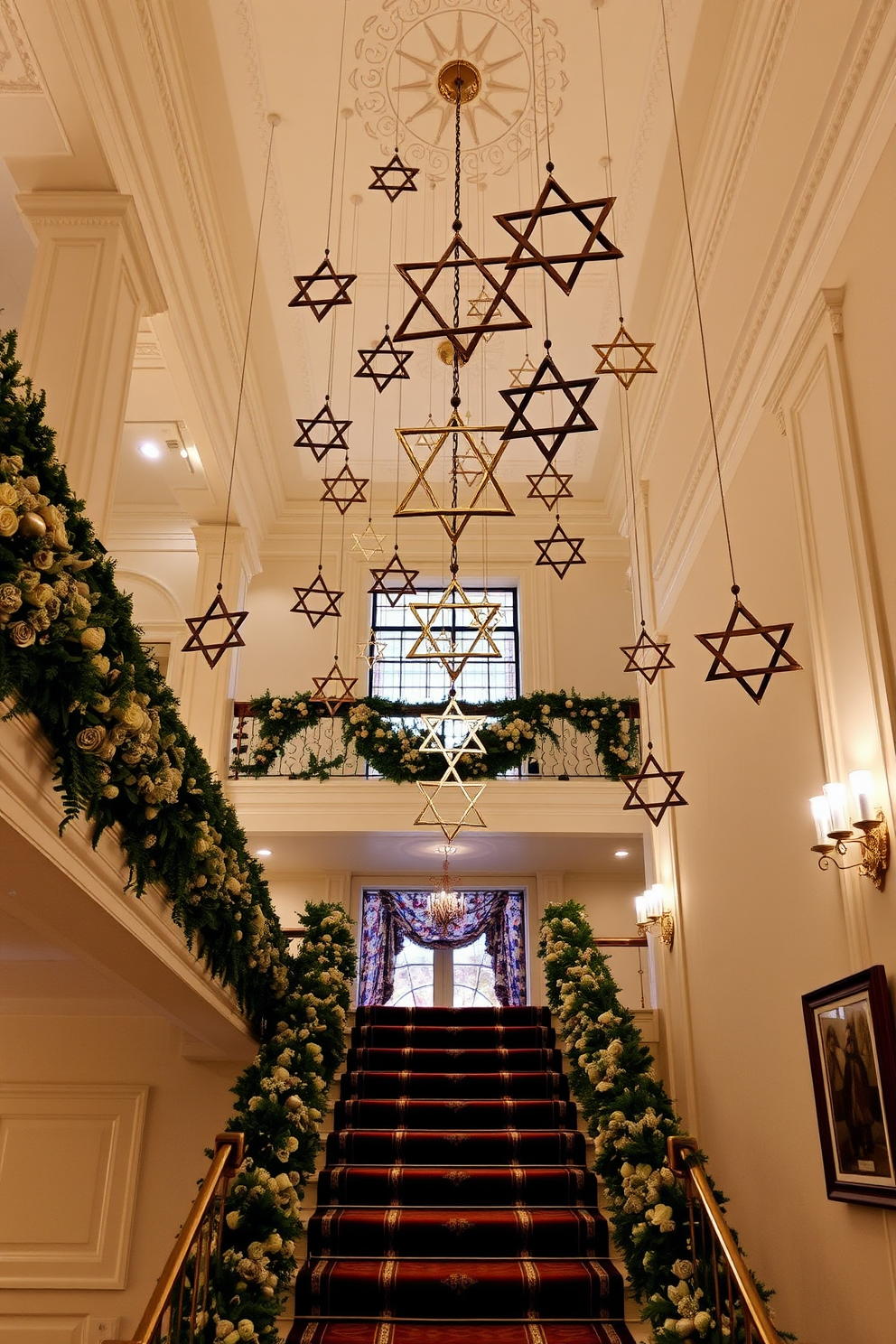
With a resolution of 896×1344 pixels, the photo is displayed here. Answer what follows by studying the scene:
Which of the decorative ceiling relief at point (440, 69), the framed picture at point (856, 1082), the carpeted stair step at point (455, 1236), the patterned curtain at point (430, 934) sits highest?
the decorative ceiling relief at point (440, 69)

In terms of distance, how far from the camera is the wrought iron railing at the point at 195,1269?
14.7 ft

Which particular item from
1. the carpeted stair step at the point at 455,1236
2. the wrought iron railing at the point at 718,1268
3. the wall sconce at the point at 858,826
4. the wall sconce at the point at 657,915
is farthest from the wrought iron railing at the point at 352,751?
the wall sconce at the point at 858,826

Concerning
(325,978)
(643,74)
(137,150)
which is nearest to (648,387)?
(643,74)

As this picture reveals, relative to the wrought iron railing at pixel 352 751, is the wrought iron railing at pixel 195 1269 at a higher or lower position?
lower

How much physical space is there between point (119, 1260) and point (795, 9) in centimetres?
1029

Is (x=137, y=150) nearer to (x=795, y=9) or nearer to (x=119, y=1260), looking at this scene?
(x=795, y=9)

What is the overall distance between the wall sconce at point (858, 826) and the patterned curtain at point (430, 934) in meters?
9.77

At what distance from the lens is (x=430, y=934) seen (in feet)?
48.6

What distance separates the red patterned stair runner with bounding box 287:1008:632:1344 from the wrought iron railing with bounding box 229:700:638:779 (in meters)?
3.82

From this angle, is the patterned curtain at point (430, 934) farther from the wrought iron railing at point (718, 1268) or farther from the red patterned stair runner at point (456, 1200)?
the wrought iron railing at point (718, 1268)

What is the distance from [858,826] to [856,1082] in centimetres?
126

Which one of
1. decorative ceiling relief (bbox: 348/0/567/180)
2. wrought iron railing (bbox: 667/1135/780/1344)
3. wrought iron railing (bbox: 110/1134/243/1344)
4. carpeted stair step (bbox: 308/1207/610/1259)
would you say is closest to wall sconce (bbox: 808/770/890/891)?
wrought iron railing (bbox: 667/1135/780/1344)

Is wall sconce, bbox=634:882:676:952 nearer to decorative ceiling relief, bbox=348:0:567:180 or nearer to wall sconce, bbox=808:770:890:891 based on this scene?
wall sconce, bbox=808:770:890:891

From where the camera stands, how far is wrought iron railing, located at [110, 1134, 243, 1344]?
4.48 metres
